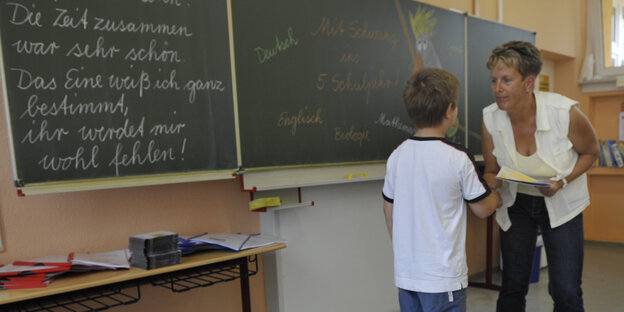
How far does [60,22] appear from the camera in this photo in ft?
4.64

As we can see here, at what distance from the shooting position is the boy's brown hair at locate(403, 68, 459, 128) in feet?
4.42

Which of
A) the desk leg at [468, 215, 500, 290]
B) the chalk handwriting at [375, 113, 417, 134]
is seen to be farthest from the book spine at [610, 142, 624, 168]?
the chalk handwriting at [375, 113, 417, 134]

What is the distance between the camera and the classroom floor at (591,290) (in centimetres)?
275

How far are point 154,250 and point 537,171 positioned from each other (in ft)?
5.22

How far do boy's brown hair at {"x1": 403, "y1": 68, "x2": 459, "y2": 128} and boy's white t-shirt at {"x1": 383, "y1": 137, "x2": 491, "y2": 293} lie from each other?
3.0 inches

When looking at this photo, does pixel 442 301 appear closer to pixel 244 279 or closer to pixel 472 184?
pixel 472 184

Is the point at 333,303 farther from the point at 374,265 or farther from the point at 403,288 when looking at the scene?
the point at 403,288

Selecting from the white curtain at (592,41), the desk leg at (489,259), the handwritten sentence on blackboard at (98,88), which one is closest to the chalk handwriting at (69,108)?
the handwritten sentence on blackboard at (98,88)

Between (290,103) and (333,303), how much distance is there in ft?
3.76

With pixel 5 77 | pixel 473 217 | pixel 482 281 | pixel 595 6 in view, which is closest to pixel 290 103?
pixel 5 77

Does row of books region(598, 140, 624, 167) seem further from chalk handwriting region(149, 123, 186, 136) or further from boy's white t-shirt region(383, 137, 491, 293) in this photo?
chalk handwriting region(149, 123, 186, 136)

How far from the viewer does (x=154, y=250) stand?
4.56ft

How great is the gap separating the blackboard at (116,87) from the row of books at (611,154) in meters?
4.30

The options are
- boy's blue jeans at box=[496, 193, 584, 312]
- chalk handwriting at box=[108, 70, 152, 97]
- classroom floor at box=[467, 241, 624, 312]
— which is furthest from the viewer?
classroom floor at box=[467, 241, 624, 312]
